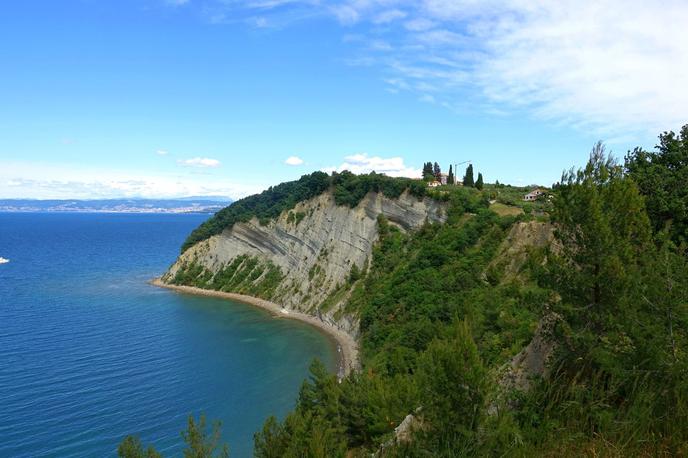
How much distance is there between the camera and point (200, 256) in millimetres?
93938

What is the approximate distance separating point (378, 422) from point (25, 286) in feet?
294

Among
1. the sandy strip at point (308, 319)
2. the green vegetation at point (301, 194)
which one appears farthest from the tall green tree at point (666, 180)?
the green vegetation at point (301, 194)

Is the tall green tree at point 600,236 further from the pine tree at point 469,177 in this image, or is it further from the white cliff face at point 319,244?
Result: the pine tree at point 469,177

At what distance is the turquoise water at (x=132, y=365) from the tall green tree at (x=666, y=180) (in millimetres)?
31304

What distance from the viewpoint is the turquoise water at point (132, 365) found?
34.8m

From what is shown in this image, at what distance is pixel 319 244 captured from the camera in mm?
76500

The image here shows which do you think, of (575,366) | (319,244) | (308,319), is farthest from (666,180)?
(319,244)

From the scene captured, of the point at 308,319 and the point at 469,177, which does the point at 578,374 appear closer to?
the point at 308,319

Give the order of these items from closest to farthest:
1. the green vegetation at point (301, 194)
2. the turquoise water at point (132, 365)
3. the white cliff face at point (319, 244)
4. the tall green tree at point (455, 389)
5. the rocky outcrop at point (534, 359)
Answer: the tall green tree at point (455, 389)
the rocky outcrop at point (534, 359)
the turquoise water at point (132, 365)
the white cliff face at point (319, 244)
the green vegetation at point (301, 194)

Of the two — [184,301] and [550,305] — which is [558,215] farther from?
[184,301]

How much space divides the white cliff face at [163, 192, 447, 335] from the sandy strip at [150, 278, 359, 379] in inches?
45.8

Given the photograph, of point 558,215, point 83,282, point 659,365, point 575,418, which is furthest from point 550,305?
point 83,282

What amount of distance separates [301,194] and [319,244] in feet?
42.0

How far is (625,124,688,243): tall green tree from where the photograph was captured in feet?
81.3
